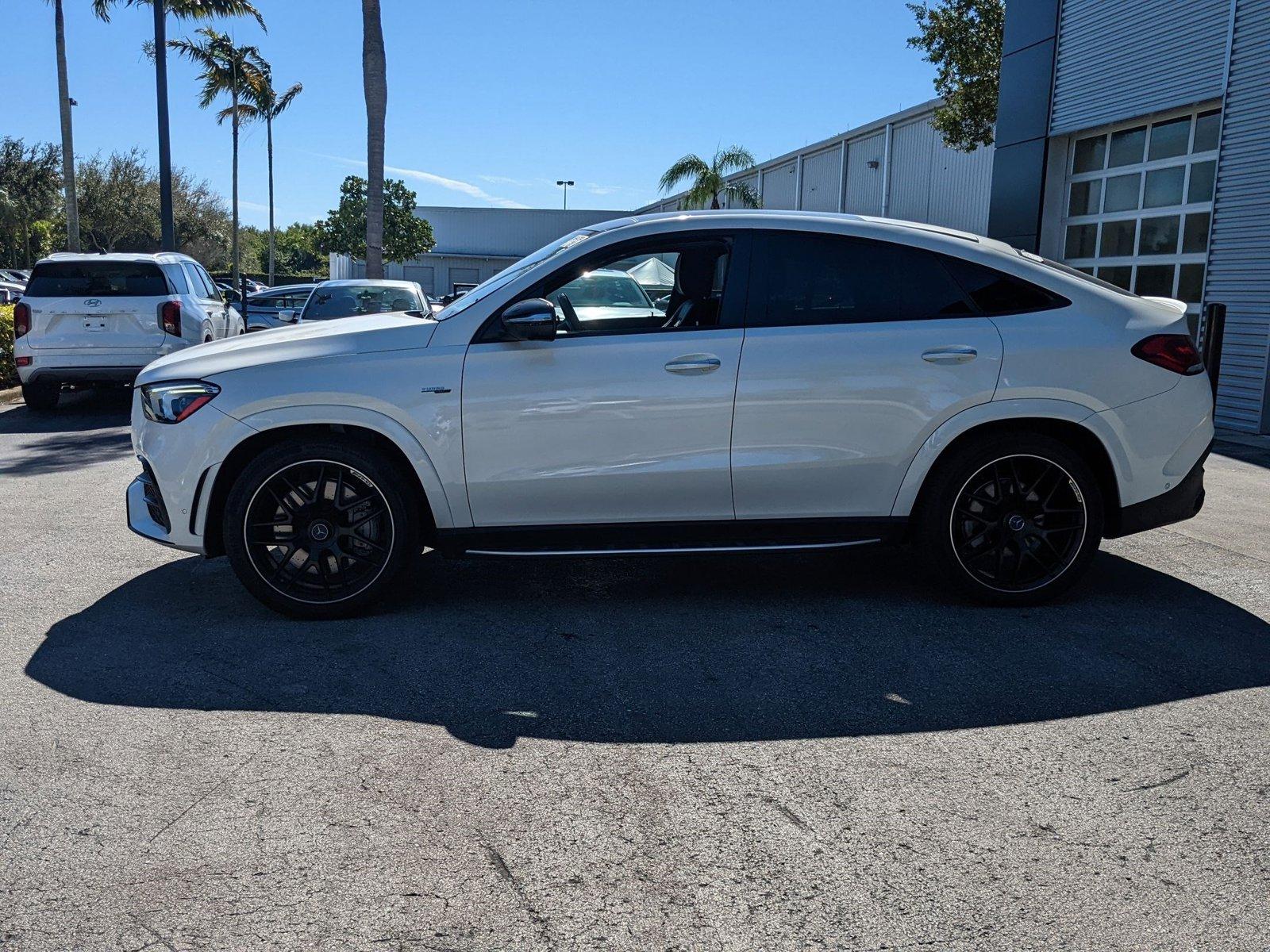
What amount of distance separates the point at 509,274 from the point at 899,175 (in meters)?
24.1

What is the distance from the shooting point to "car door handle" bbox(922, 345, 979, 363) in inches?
198

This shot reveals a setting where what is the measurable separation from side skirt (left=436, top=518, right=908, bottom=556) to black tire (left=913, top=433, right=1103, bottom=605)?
0.74 feet

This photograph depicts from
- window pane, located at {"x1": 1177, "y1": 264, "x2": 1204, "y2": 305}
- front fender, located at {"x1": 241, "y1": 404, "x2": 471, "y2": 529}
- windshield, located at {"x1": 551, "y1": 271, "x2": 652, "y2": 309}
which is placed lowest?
front fender, located at {"x1": 241, "y1": 404, "x2": 471, "y2": 529}

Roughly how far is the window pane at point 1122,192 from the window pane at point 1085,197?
246mm

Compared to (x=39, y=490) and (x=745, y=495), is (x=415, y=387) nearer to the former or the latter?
(x=745, y=495)

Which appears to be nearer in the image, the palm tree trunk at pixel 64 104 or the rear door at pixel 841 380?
the rear door at pixel 841 380

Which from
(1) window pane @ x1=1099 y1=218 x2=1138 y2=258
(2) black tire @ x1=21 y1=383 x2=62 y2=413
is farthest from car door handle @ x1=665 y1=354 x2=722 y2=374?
(1) window pane @ x1=1099 y1=218 x2=1138 y2=258

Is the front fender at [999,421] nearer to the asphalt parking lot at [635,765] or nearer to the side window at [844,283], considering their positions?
the side window at [844,283]

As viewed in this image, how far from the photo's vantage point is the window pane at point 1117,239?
49.0ft

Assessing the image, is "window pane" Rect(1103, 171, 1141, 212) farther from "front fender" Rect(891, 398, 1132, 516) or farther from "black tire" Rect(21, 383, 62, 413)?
"black tire" Rect(21, 383, 62, 413)

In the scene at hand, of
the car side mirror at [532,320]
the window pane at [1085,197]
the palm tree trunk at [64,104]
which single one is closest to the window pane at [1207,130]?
the window pane at [1085,197]

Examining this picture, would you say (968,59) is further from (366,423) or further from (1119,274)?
(366,423)

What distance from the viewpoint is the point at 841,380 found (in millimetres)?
5012

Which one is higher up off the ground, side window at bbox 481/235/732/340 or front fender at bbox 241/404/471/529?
side window at bbox 481/235/732/340
